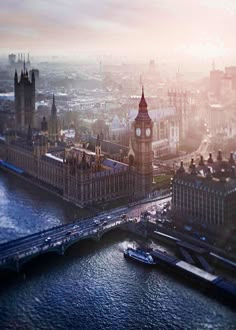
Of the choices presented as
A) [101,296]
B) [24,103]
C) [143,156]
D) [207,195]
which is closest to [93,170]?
[143,156]

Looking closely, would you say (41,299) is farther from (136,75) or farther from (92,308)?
(136,75)

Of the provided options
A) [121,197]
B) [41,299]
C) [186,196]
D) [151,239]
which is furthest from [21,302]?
[121,197]

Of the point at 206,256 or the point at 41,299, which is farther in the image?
the point at 206,256

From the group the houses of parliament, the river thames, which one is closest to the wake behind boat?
the river thames

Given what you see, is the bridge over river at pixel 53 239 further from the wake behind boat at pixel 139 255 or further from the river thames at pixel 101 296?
the wake behind boat at pixel 139 255

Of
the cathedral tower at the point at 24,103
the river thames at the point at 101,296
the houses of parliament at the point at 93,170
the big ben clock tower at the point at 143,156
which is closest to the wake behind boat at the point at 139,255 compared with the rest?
the river thames at the point at 101,296
